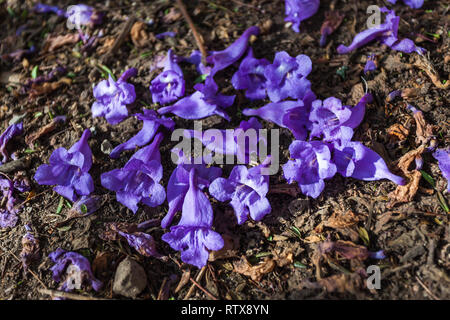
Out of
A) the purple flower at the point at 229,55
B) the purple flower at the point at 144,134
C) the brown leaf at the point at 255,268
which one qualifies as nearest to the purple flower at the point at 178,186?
the purple flower at the point at 144,134

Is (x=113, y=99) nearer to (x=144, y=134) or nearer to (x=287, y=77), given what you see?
(x=144, y=134)

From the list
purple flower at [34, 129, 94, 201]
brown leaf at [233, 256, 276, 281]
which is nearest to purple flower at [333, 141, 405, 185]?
brown leaf at [233, 256, 276, 281]

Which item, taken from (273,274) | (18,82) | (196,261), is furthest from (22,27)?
(273,274)

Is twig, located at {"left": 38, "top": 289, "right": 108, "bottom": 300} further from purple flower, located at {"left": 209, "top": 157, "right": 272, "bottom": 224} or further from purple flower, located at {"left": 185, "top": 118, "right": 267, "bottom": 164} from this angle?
purple flower, located at {"left": 185, "top": 118, "right": 267, "bottom": 164}

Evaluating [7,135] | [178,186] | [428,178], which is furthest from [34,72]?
[428,178]

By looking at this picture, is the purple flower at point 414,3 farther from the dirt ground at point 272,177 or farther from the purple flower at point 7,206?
the purple flower at point 7,206

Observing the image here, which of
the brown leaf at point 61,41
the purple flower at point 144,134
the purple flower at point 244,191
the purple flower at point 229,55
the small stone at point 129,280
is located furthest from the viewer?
the brown leaf at point 61,41

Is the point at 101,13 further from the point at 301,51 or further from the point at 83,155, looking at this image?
the point at 301,51
